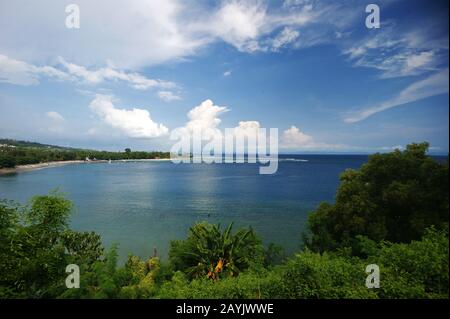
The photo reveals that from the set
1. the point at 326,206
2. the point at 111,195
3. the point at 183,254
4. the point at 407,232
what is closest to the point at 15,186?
the point at 111,195

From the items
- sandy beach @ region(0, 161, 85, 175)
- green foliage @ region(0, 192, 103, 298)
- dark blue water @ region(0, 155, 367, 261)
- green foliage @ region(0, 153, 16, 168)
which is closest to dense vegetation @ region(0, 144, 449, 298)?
green foliage @ region(0, 192, 103, 298)

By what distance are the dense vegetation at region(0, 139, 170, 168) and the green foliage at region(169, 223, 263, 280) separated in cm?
7001

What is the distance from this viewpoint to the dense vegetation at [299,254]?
573cm

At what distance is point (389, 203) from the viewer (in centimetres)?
1032

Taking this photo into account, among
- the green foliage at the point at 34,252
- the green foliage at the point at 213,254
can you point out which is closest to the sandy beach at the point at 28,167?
the green foliage at the point at 34,252

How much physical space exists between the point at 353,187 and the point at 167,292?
313 inches

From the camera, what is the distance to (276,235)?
21.2 metres

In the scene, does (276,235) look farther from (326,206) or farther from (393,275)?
(393,275)

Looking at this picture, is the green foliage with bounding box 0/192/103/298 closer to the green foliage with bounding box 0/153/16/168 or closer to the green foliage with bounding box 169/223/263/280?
the green foliage with bounding box 169/223/263/280

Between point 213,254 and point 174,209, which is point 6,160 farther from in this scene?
point 213,254

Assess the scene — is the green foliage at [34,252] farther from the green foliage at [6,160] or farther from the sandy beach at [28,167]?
the sandy beach at [28,167]

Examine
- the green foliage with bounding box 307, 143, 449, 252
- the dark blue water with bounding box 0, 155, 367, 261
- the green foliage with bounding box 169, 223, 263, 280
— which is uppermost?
the green foliage with bounding box 307, 143, 449, 252

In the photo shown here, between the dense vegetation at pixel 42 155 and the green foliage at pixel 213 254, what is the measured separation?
70.0 meters

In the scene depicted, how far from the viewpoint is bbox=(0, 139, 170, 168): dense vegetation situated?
219ft
